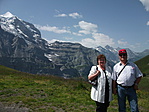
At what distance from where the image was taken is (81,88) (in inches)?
563

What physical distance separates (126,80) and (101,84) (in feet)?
3.40

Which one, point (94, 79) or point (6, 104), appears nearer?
point (94, 79)

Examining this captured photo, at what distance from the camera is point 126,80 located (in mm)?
5125

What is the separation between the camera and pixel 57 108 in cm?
819

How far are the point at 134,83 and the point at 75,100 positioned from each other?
5.71 meters

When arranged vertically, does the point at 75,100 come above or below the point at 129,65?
below

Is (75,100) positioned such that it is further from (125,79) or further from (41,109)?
(125,79)

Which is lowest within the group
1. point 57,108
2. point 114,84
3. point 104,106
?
point 57,108

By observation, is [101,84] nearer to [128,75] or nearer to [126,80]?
[126,80]

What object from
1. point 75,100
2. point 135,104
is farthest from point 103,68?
point 75,100

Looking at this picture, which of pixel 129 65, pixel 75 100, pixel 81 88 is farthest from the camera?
pixel 81 88

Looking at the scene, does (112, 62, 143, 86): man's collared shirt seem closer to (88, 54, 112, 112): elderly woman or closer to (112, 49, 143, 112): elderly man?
(112, 49, 143, 112): elderly man

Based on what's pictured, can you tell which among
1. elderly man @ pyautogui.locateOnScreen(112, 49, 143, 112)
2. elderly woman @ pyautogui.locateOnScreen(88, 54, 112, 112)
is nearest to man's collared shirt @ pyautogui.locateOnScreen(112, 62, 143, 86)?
elderly man @ pyautogui.locateOnScreen(112, 49, 143, 112)

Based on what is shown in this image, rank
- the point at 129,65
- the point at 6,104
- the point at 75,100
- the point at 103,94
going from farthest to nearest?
the point at 75,100 → the point at 6,104 → the point at 129,65 → the point at 103,94
